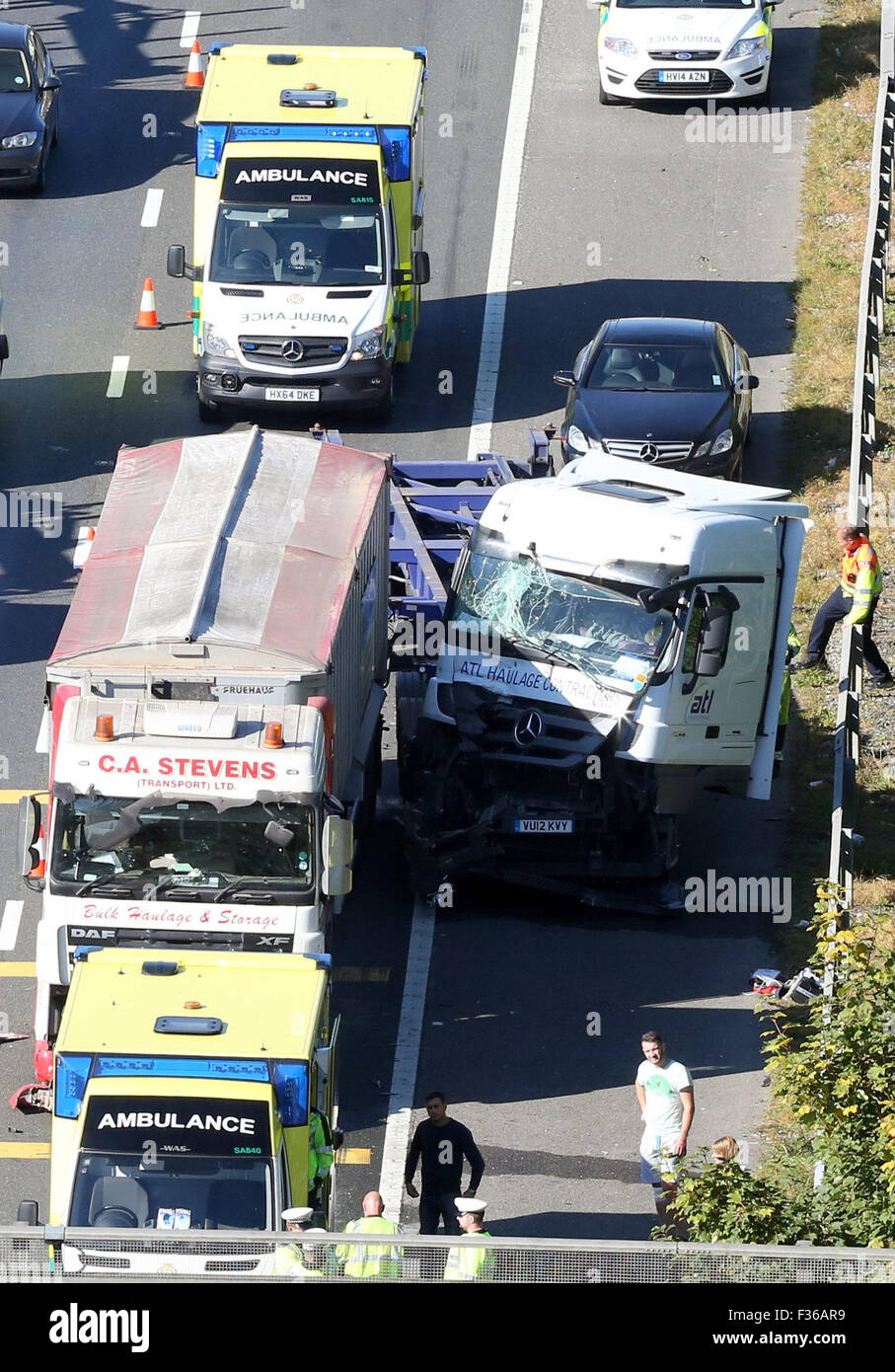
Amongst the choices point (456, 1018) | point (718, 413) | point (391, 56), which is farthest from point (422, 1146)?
point (391, 56)

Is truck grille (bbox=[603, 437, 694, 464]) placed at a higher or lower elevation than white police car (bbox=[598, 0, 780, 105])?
lower

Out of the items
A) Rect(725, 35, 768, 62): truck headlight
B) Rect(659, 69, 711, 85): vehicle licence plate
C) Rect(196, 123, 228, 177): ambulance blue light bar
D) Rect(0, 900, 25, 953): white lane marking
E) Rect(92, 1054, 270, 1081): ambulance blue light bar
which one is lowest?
Rect(0, 900, 25, 953): white lane marking

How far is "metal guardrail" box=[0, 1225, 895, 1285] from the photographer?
35.4ft

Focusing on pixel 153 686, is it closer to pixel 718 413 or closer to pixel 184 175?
pixel 718 413

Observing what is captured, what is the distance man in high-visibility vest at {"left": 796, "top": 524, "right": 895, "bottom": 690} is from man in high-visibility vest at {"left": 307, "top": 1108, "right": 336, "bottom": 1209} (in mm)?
8878

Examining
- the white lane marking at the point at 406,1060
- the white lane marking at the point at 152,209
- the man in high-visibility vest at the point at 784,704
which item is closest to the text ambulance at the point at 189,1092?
the white lane marking at the point at 406,1060

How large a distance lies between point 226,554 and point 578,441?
25.4 feet

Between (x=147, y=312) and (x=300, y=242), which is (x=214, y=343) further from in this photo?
(x=147, y=312)

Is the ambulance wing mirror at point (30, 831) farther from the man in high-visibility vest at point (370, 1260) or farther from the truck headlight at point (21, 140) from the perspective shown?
the truck headlight at point (21, 140)

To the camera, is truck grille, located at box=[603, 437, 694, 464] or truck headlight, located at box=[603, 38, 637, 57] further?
truck headlight, located at box=[603, 38, 637, 57]

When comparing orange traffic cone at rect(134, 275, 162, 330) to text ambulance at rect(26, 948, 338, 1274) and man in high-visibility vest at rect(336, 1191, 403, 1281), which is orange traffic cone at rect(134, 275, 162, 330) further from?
man in high-visibility vest at rect(336, 1191, 403, 1281)

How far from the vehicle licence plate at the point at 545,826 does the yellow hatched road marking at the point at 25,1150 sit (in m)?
4.44

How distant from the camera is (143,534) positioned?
62.3 ft

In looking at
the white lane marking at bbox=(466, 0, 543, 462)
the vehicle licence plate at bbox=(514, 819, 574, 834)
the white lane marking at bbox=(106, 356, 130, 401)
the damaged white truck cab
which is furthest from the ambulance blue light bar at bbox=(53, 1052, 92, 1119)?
the white lane marking at bbox=(106, 356, 130, 401)
